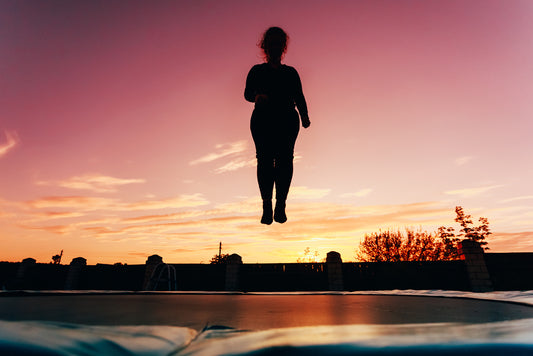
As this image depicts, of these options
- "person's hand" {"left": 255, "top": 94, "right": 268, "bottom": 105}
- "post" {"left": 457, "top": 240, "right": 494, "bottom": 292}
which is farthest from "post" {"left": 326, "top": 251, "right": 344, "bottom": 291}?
"person's hand" {"left": 255, "top": 94, "right": 268, "bottom": 105}

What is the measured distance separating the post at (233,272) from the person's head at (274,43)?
13213 mm

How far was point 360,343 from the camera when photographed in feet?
1.84

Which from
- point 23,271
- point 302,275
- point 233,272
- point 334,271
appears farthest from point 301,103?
point 23,271

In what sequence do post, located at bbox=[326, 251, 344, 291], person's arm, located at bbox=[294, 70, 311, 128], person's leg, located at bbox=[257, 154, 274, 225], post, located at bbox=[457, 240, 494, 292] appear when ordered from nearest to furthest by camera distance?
1. person's leg, located at bbox=[257, 154, 274, 225]
2. person's arm, located at bbox=[294, 70, 311, 128]
3. post, located at bbox=[457, 240, 494, 292]
4. post, located at bbox=[326, 251, 344, 291]

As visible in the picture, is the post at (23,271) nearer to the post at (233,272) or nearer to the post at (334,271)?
the post at (233,272)

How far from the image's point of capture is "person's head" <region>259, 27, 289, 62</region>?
8.87 ft

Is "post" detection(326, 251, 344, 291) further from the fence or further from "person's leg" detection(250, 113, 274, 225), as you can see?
"person's leg" detection(250, 113, 274, 225)

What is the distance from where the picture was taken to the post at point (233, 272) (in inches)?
575

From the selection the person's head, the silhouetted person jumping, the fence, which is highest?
the person's head

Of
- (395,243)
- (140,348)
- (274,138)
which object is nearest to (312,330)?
(140,348)

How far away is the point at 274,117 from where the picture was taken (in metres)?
2.57

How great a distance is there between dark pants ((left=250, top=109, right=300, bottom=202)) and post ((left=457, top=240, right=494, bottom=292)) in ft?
42.9

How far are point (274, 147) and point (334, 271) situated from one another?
41.1ft

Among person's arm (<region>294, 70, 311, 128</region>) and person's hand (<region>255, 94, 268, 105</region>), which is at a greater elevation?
person's arm (<region>294, 70, 311, 128</region>)
